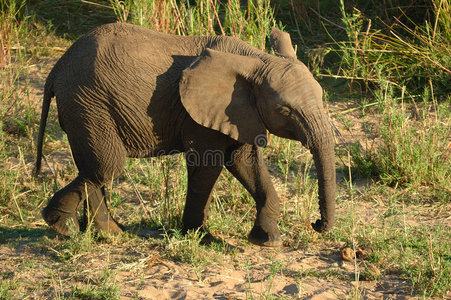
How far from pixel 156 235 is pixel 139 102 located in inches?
44.8

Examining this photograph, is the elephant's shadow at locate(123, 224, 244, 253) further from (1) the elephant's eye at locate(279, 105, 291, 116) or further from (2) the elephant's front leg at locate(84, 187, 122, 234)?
(1) the elephant's eye at locate(279, 105, 291, 116)

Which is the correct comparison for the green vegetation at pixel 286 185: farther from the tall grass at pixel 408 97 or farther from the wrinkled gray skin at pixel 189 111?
the wrinkled gray skin at pixel 189 111

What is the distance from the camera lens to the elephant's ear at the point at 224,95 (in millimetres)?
4723

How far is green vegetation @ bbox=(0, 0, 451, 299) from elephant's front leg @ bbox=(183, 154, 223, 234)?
0.55 ft

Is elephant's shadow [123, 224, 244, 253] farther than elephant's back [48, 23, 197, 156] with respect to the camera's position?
Yes

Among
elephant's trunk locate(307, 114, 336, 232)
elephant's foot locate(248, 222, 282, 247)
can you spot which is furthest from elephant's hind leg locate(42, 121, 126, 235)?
elephant's trunk locate(307, 114, 336, 232)

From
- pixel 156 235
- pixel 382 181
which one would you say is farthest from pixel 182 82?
pixel 382 181

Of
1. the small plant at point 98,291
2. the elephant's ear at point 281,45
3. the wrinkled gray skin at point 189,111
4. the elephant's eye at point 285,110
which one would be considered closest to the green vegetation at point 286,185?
the small plant at point 98,291

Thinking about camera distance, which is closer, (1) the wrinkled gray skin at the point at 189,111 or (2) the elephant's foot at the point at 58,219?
(1) the wrinkled gray skin at the point at 189,111

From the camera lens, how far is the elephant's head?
4562 millimetres

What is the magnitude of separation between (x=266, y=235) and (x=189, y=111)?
1.09 meters

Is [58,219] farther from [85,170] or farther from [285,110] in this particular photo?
[285,110]

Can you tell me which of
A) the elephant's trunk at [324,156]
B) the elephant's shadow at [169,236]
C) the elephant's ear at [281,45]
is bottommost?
the elephant's shadow at [169,236]

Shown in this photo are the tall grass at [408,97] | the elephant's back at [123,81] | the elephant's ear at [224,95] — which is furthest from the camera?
the tall grass at [408,97]
